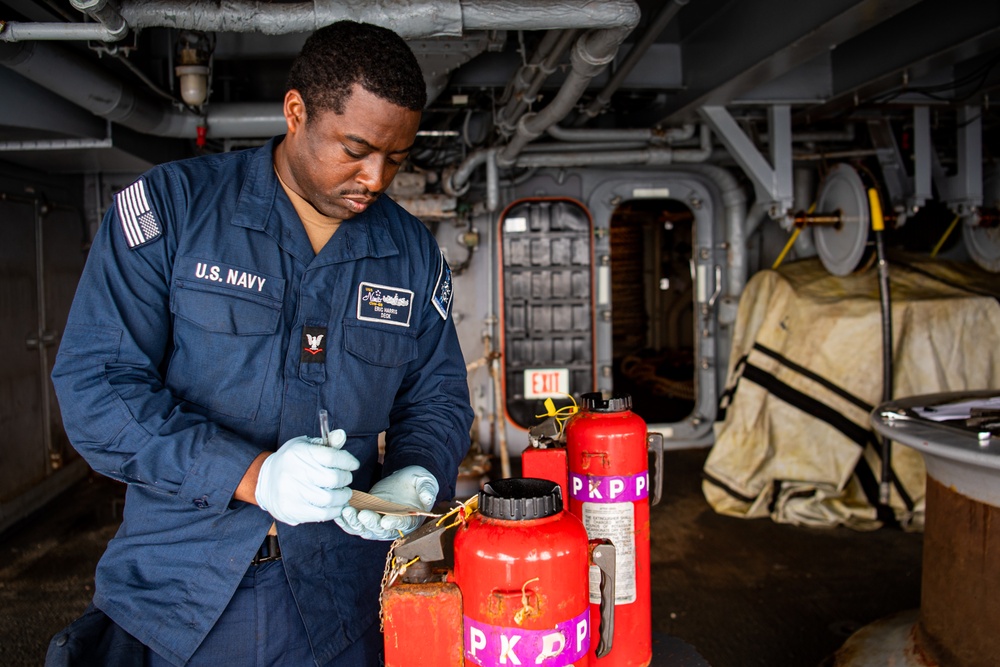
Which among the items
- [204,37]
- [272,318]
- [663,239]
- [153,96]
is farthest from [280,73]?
[663,239]

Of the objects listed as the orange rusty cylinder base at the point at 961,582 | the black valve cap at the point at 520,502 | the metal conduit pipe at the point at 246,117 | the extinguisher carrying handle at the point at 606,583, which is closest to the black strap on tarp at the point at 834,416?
the orange rusty cylinder base at the point at 961,582

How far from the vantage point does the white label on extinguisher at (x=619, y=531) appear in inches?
72.6

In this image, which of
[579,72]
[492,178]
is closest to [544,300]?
[492,178]

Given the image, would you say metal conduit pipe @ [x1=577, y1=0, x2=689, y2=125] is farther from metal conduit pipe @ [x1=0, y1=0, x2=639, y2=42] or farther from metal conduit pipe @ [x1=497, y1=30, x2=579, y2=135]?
metal conduit pipe @ [x1=0, y1=0, x2=639, y2=42]

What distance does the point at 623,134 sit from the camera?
534cm

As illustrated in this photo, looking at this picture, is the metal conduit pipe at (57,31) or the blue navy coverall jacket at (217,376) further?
the metal conduit pipe at (57,31)

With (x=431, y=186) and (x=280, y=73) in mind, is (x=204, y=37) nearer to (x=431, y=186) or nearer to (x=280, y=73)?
(x=280, y=73)

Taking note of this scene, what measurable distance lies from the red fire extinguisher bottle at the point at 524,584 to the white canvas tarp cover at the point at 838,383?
13.1 feet

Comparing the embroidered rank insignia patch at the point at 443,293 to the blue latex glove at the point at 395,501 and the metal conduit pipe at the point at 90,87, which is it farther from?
the metal conduit pipe at the point at 90,87

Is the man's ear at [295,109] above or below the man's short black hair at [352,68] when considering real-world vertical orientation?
below

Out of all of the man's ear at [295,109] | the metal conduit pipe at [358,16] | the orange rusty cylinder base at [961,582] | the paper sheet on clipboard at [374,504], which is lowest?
the orange rusty cylinder base at [961,582]

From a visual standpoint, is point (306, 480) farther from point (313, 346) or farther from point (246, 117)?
point (246, 117)

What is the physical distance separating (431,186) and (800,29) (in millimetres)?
3306

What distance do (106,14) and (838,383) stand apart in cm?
445
